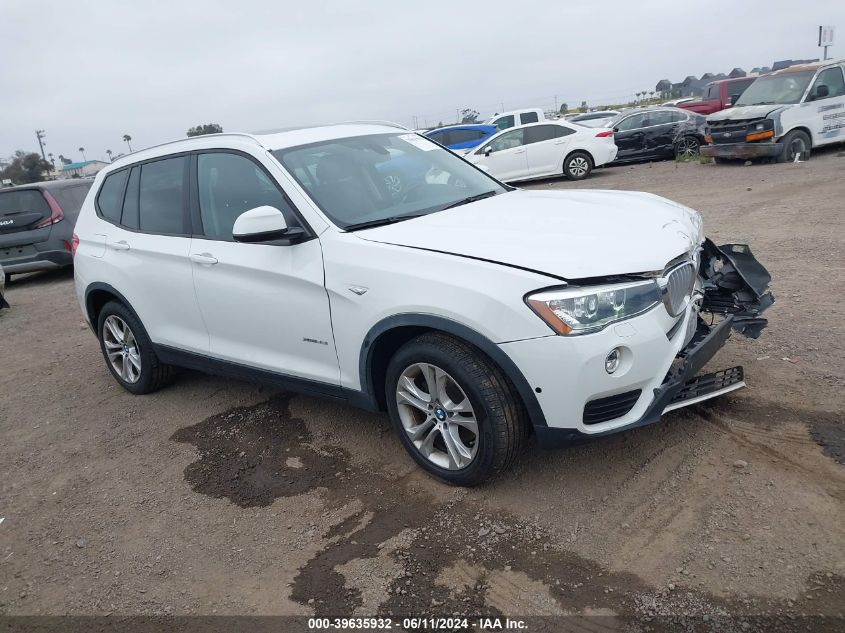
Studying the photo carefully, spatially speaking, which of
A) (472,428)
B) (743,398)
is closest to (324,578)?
(472,428)

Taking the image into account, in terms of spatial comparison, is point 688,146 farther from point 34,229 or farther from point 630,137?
point 34,229

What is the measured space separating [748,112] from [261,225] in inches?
520

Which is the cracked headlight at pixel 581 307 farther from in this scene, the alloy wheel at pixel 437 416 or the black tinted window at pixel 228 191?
the black tinted window at pixel 228 191

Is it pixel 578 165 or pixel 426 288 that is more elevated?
pixel 426 288

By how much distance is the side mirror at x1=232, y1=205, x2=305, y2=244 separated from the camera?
3.46 m

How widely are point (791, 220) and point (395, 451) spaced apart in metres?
6.78

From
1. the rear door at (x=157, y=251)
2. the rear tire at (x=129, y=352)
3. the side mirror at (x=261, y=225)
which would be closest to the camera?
the side mirror at (x=261, y=225)

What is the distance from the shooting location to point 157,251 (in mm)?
4586

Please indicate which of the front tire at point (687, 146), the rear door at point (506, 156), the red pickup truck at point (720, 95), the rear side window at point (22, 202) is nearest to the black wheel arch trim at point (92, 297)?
the rear side window at point (22, 202)

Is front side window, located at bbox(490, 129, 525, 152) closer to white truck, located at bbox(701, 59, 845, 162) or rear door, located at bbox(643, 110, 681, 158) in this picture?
rear door, located at bbox(643, 110, 681, 158)

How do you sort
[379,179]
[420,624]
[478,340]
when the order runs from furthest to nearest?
[379,179] → [478,340] → [420,624]

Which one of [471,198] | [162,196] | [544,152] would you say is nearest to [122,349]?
[162,196]

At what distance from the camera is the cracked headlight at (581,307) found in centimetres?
283

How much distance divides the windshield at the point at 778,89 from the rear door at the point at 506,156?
489 cm
